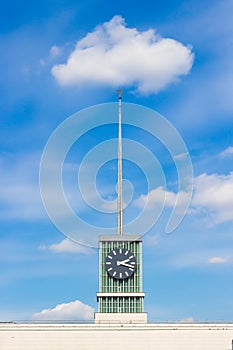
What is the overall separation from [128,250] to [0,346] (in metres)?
28.6

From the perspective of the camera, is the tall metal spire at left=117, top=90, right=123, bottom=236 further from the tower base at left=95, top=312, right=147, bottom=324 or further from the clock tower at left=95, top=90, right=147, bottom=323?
the tower base at left=95, top=312, right=147, bottom=324

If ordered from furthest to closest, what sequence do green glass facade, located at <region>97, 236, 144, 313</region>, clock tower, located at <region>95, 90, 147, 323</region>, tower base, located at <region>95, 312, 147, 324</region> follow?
green glass facade, located at <region>97, 236, 144, 313</region> < clock tower, located at <region>95, 90, 147, 323</region> < tower base, located at <region>95, 312, 147, 324</region>

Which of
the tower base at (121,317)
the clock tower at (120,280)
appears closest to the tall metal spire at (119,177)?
the clock tower at (120,280)

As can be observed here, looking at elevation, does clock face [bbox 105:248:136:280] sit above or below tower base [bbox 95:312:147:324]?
above

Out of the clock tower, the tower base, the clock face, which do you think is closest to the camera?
the tower base

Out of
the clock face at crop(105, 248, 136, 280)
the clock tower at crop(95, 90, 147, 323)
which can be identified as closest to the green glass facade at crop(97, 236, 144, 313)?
the clock tower at crop(95, 90, 147, 323)

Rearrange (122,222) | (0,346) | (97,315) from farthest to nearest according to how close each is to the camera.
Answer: (122,222)
(97,315)
(0,346)

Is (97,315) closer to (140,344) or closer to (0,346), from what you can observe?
(140,344)

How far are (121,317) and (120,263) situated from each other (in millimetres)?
9806

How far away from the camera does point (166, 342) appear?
106 meters

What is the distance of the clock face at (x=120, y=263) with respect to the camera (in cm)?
11606

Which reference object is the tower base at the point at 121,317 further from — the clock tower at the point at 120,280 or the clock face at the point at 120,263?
the clock face at the point at 120,263

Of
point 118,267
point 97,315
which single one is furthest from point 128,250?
point 97,315

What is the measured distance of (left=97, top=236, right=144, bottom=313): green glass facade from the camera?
4523 inches
